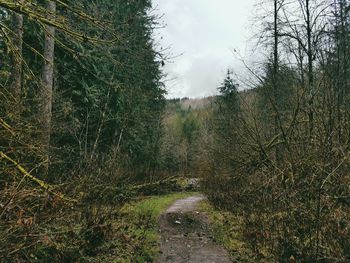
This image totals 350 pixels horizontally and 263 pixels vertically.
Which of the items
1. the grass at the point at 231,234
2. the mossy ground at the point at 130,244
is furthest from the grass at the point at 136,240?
the grass at the point at 231,234

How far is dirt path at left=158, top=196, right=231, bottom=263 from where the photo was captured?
26.3 ft

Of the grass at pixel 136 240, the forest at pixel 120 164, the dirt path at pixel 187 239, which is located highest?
the forest at pixel 120 164

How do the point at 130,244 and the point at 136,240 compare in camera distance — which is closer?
the point at 130,244

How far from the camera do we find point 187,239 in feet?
32.8

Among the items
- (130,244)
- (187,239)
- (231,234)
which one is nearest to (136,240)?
(130,244)

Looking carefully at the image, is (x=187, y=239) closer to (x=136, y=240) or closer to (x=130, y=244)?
(x=136, y=240)

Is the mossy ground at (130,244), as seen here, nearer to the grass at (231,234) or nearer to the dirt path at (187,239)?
the dirt path at (187,239)

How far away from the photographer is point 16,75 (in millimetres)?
6332

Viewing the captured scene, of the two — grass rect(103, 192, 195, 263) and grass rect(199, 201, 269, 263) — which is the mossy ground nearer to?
grass rect(103, 192, 195, 263)

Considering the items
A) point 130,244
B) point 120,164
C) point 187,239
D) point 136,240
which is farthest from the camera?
point 187,239

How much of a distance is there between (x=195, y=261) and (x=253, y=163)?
3725 mm

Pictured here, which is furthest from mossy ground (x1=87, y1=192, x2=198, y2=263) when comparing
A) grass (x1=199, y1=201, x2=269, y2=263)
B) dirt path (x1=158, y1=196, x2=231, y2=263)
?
grass (x1=199, y1=201, x2=269, y2=263)

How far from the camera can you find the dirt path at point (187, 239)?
8016 millimetres

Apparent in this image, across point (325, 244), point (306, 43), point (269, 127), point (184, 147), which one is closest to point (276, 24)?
point (306, 43)
